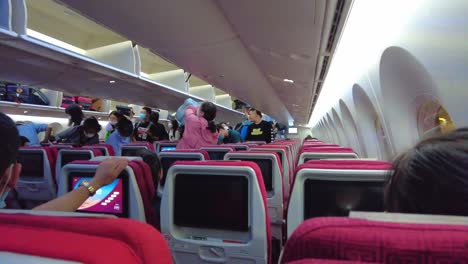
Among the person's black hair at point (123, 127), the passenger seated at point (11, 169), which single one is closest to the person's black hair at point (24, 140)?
the person's black hair at point (123, 127)

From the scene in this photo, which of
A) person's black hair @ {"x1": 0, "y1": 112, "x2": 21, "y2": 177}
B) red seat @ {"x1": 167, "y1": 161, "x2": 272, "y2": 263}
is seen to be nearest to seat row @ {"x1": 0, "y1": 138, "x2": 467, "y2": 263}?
red seat @ {"x1": 167, "y1": 161, "x2": 272, "y2": 263}

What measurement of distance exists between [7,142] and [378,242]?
952 millimetres

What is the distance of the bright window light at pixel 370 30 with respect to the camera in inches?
132

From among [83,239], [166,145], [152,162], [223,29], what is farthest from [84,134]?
[83,239]

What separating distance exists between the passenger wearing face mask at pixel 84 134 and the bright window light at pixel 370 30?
4216 mm

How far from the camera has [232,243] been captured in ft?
7.38

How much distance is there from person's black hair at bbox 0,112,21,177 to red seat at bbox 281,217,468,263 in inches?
31.2

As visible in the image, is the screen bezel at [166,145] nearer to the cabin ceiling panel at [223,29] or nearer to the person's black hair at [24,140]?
the cabin ceiling panel at [223,29]

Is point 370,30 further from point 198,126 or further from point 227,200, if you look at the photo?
point 227,200

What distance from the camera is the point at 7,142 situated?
3.10ft

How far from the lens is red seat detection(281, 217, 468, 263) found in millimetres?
598

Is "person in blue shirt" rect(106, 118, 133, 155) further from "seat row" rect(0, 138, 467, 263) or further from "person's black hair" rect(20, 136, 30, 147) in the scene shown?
"seat row" rect(0, 138, 467, 263)

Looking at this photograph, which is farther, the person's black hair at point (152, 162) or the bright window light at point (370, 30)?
the bright window light at point (370, 30)

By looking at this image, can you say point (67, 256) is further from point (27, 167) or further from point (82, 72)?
point (82, 72)
